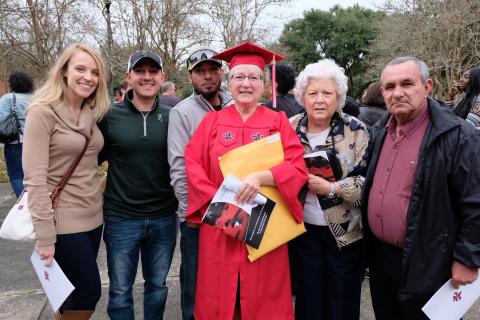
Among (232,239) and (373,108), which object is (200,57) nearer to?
(232,239)

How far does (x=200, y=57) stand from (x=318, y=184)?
4.01ft

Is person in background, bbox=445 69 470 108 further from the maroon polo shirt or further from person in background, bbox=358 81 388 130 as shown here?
the maroon polo shirt

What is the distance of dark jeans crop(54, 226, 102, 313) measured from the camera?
2346 mm

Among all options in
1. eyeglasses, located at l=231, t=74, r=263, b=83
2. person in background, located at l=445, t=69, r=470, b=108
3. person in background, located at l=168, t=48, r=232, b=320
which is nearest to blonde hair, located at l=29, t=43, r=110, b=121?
person in background, located at l=168, t=48, r=232, b=320

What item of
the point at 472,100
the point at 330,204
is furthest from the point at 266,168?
the point at 472,100

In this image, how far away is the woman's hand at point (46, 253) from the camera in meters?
2.22

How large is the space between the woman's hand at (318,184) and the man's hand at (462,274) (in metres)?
0.76

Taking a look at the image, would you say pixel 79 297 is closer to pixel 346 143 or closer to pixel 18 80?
pixel 346 143

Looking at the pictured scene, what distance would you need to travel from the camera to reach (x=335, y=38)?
107 feet

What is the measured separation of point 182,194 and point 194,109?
0.60m

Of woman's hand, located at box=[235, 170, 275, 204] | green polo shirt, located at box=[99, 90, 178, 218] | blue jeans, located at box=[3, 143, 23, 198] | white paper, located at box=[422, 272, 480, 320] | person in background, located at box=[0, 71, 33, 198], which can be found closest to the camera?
white paper, located at box=[422, 272, 480, 320]

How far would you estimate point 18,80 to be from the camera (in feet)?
18.4

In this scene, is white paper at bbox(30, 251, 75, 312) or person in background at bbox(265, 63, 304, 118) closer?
white paper at bbox(30, 251, 75, 312)

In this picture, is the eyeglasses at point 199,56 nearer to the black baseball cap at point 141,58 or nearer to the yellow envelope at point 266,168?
the black baseball cap at point 141,58
